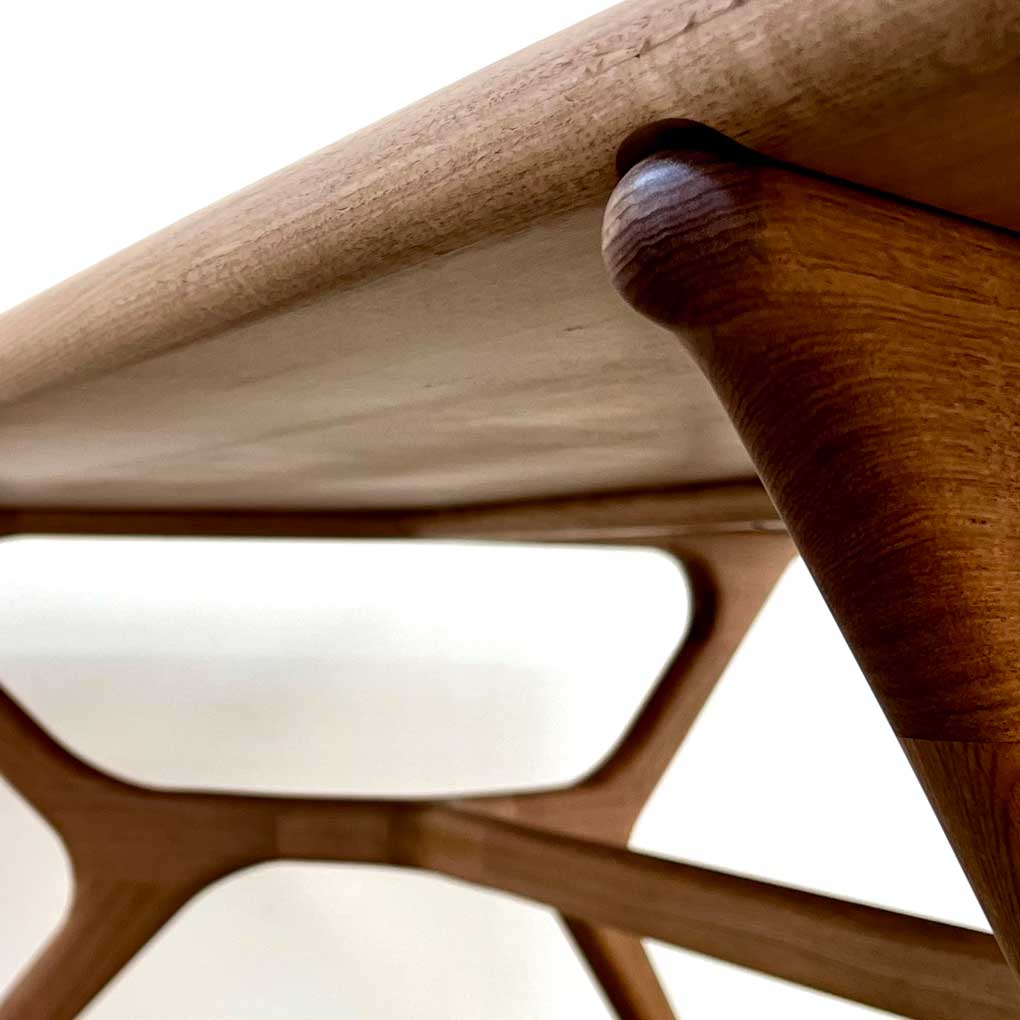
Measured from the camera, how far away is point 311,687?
155 centimetres

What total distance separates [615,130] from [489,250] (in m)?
0.04

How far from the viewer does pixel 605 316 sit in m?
0.27

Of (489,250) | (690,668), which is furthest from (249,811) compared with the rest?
(489,250)

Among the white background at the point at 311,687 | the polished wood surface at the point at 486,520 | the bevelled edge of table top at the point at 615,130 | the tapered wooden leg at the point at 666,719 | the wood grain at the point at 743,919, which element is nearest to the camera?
the bevelled edge of table top at the point at 615,130

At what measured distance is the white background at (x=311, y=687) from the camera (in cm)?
147

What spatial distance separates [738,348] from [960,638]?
0.05 meters

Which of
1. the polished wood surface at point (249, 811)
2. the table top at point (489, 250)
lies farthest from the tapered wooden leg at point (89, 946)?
the table top at point (489, 250)

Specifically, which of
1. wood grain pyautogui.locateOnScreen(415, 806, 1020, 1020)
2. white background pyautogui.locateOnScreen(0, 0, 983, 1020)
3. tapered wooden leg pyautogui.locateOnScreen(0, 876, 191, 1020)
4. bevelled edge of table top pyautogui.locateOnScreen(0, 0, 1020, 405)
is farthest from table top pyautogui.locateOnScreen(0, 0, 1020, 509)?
white background pyautogui.locateOnScreen(0, 0, 983, 1020)

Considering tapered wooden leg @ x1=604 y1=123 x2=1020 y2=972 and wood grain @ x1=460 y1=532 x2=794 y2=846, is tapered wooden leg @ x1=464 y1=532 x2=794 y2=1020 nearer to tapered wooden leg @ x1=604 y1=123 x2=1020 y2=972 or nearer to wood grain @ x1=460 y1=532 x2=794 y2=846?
wood grain @ x1=460 y1=532 x2=794 y2=846

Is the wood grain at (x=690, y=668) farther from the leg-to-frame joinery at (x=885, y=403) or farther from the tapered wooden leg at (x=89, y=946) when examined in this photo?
the leg-to-frame joinery at (x=885, y=403)

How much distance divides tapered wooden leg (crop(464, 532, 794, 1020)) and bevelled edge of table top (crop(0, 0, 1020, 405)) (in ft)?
2.22

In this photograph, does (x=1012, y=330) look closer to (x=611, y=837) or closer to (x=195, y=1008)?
(x=611, y=837)

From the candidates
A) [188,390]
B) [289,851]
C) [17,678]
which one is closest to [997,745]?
[188,390]

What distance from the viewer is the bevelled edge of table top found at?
15 centimetres
